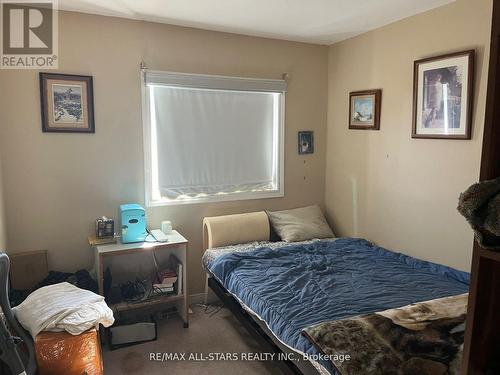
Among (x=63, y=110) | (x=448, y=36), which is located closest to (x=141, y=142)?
(x=63, y=110)

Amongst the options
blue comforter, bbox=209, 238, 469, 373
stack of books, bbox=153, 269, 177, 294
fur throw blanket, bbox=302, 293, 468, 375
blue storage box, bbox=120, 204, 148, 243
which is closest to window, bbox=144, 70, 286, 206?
blue storage box, bbox=120, 204, 148, 243

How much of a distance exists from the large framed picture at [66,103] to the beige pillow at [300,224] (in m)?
1.85

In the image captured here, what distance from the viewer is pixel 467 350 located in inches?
30.7

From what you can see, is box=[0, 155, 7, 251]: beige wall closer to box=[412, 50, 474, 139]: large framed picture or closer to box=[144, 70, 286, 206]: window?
box=[144, 70, 286, 206]: window

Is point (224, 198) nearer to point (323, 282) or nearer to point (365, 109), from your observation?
point (323, 282)

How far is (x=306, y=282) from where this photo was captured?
263 centimetres

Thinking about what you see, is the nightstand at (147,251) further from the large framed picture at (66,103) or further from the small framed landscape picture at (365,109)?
the small framed landscape picture at (365,109)

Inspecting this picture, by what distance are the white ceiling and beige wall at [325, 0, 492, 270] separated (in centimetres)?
23

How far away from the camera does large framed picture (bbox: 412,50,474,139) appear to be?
2596mm

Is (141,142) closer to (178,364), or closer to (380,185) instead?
(178,364)

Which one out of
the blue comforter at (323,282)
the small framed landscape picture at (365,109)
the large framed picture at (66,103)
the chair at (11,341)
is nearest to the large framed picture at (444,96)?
the small framed landscape picture at (365,109)

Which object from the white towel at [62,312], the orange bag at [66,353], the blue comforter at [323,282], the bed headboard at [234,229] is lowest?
Result: the orange bag at [66,353]

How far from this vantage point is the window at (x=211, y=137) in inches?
130

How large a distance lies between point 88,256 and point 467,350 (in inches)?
117
